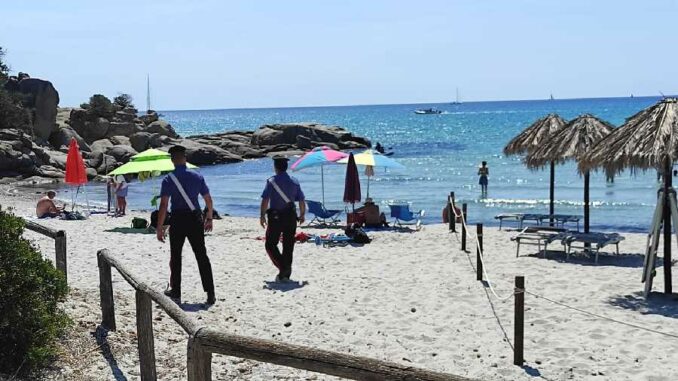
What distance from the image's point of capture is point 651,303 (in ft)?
32.2

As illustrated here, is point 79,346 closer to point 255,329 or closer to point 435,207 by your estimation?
point 255,329

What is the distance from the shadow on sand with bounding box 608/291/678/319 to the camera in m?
9.36

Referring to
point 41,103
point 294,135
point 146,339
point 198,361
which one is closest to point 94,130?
point 41,103

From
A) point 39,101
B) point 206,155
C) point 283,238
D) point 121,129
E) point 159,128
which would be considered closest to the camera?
point 283,238

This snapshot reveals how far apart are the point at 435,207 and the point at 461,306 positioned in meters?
19.1

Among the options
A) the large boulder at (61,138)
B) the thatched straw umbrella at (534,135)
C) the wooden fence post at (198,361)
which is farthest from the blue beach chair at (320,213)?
the large boulder at (61,138)

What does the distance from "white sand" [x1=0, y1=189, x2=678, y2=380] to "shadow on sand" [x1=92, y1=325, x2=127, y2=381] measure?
0.14 ft

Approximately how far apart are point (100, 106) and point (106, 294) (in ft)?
157

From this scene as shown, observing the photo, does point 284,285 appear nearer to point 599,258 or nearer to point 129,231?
point 599,258

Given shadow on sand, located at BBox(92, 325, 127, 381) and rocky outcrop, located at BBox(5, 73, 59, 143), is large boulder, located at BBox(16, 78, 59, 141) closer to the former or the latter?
rocky outcrop, located at BBox(5, 73, 59, 143)

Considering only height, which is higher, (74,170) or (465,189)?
(74,170)

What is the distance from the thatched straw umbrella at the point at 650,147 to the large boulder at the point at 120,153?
3765 centimetres

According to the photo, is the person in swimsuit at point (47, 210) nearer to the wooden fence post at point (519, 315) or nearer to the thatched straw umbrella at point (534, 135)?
the thatched straw umbrella at point (534, 135)

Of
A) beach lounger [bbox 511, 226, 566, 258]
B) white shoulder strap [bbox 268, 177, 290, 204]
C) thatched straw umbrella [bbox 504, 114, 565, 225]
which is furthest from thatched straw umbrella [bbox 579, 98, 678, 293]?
thatched straw umbrella [bbox 504, 114, 565, 225]
